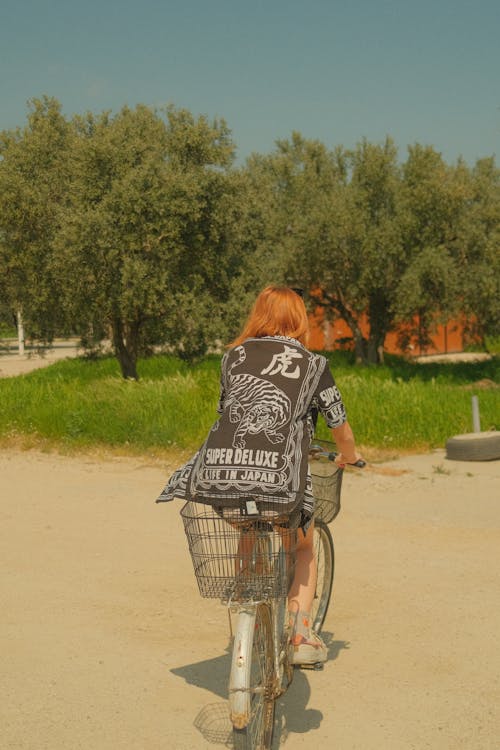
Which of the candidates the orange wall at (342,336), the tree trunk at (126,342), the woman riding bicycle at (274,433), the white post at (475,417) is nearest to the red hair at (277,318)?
the woman riding bicycle at (274,433)

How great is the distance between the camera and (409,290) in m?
26.5

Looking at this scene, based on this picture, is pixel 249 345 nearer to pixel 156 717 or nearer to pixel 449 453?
pixel 156 717

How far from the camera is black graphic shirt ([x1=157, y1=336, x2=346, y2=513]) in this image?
3.44m

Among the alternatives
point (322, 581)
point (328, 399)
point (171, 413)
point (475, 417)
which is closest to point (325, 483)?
point (328, 399)

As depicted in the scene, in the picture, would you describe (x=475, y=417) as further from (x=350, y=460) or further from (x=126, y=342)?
(x=126, y=342)

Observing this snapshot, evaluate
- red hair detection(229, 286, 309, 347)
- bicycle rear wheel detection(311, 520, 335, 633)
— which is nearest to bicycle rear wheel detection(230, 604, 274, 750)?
red hair detection(229, 286, 309, 347)

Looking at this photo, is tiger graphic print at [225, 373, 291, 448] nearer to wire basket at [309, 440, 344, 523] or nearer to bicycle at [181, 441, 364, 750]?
bicycle at [181, 441, 364, 750]

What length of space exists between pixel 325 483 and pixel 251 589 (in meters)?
1.05

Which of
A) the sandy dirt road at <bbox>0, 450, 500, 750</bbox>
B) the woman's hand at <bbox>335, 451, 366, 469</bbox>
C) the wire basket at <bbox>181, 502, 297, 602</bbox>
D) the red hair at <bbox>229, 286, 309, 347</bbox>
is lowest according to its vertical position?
the sandy dirt road at <bbox>0, 450, 500, 750</bbox>

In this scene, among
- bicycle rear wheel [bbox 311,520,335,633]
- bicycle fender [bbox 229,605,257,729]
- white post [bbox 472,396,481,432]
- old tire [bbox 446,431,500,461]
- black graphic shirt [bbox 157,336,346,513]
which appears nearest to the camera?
bicycle fender [bbox 229,605,257,729]

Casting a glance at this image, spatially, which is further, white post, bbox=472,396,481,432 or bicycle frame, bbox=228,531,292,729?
white post, bbox=472,396,481,432

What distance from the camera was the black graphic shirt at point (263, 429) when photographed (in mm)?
3436

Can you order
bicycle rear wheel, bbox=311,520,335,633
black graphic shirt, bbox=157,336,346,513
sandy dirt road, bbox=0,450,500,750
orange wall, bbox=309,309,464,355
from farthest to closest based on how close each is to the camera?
orange wall, bbox=309,309,464,355, bicycle rear wheel, bbox=311,520,335,633, sandy dirt road, bbox=0,450,500,750, black graphic shirt, bbox=157,336,346,513

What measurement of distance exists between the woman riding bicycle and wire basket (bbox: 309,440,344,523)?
0.34m
